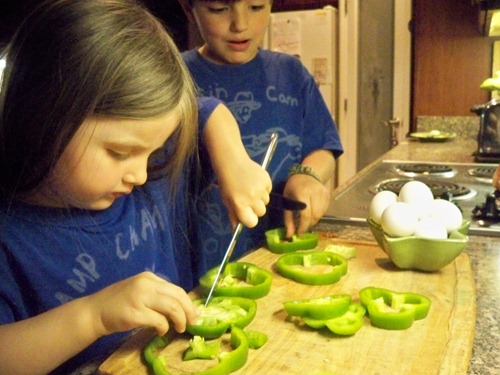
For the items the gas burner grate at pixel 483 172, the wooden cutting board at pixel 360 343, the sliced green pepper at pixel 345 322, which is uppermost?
the sliced green pepper at pixel 345 322

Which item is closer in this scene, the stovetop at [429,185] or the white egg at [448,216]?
the white egg at [448,216]

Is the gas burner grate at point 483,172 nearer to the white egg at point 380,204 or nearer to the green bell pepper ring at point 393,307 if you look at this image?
the white egg at point 380,204

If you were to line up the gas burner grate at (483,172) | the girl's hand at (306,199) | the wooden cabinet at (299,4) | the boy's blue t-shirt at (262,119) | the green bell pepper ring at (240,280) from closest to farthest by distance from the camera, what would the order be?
the green bell pepper ring at (240,280), the girl's hand at (306,199), the boy's blue t-shirt at (262,119), the gas burner grate at (483,172), the wooden cabinet at (299,4)

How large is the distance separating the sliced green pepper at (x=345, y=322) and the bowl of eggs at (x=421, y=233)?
0.18 metres

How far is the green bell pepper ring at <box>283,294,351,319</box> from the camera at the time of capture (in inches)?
30.3

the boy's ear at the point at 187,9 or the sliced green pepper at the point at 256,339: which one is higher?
the boy's ear at the point at 187,9

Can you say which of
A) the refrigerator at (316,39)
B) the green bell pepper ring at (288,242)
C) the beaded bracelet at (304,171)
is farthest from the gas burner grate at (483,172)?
the refrigerator at (316,39)

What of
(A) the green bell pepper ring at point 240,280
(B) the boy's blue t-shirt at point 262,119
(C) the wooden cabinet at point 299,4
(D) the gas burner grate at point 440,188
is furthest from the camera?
(C) the wooden cabinet at point 299,4

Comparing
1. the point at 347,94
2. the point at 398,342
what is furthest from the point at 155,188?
the point at 347,94

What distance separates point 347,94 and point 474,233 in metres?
2.60

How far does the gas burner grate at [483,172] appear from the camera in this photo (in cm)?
173

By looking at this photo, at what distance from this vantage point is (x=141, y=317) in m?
0.66

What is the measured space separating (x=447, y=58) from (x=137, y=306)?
2435 millimetres

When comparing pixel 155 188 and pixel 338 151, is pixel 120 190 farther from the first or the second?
pixel 338 151
